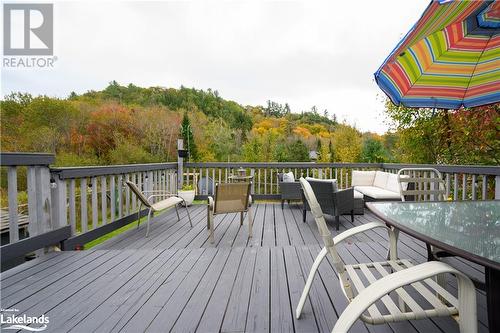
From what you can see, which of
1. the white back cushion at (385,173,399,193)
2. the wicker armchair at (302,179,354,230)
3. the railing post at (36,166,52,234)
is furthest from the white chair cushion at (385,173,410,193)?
the railing post at (36,166,52,234)

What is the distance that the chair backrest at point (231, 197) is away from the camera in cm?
343

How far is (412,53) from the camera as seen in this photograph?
194 centimetres

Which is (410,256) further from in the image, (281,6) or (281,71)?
(281,71)

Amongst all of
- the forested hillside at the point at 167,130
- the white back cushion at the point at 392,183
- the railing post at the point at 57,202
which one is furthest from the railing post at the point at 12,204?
the forested hillside at the point at 167,130

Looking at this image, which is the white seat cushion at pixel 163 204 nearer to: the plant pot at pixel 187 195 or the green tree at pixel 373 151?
the plant pot at pixel 187 195

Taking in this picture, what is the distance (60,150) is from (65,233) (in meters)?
15.1

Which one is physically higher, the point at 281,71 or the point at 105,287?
the point at 281,71

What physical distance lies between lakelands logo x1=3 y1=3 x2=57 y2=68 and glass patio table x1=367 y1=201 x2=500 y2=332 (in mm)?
5482

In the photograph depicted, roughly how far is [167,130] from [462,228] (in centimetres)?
1781

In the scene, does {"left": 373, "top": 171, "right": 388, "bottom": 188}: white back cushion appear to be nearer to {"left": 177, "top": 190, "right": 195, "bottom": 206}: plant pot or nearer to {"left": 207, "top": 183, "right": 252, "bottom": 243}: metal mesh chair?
{"left": 207, "top": 183, "right": 252, "bottom": 243}: metal mesh chair

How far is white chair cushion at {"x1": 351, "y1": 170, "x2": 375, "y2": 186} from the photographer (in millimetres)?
5957

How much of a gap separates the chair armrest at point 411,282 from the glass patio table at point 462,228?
0.07m

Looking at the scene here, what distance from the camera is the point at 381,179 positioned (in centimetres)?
558

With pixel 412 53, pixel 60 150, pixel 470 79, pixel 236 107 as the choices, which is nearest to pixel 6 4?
pixel 412 53
